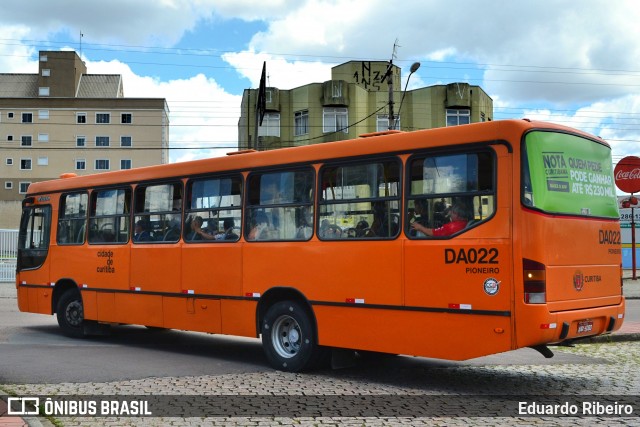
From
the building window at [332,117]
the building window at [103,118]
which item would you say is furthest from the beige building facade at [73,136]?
the building window at [332,117]

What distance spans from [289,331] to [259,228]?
155 centimetres

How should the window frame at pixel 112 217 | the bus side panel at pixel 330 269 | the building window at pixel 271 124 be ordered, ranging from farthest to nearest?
the building window at pixel 271 124 → the window frame at pixel 112 217 → the bus side panel at pixel 330 269

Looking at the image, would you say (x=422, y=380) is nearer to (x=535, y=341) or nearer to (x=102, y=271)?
(x=535, y=341)

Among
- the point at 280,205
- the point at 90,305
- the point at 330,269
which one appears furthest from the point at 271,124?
the point at 330,269

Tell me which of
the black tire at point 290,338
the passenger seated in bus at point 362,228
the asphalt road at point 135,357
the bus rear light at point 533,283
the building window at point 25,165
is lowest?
the asphalt road at point 135,357

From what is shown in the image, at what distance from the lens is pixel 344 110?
52.8 m

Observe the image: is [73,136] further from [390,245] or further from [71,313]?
[390,245]

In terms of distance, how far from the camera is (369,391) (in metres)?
8.72

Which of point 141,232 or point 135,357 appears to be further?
point 141,232

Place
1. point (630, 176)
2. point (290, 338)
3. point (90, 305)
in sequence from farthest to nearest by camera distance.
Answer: point (630, 176) → point (90, 305) → point (290, 338)

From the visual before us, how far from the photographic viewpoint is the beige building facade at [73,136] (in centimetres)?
9194

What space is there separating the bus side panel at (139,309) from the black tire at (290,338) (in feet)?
8.57

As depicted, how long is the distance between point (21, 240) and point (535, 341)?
463 inches

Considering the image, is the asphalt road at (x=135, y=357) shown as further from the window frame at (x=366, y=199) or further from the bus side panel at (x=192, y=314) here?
the window frame at (x=366, y=199)
